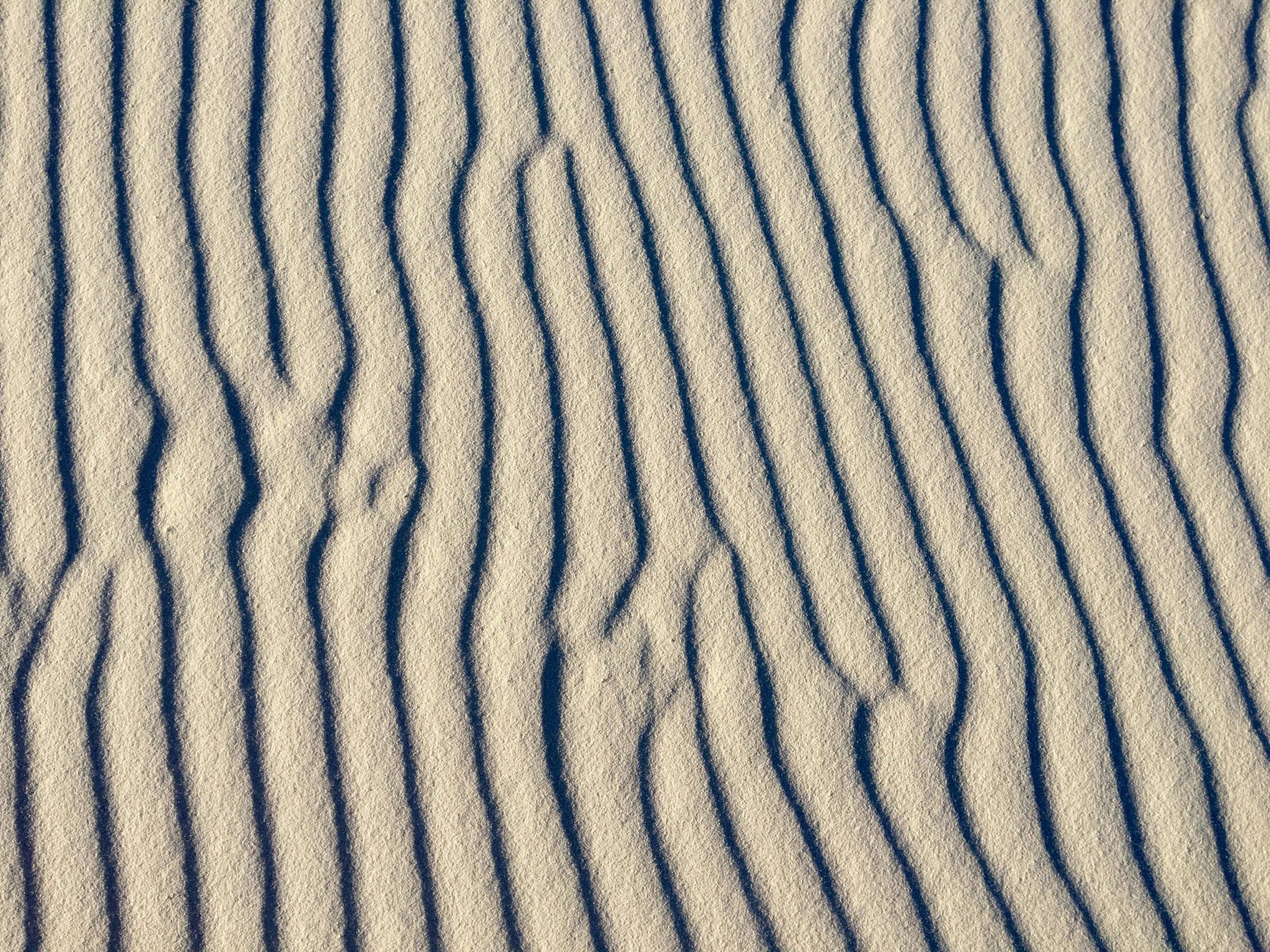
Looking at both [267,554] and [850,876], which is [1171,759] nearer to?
[850,876]

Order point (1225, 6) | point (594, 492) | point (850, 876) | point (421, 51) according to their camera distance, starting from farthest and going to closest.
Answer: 1. point (1225, 6)
2. point (421, 51)
3. point (594, 492)
4. point (850, 876)

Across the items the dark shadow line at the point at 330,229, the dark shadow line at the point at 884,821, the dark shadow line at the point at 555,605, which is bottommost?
the dark shadow line at the point at 884,821

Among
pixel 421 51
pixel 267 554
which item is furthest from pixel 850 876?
pixel 421 51

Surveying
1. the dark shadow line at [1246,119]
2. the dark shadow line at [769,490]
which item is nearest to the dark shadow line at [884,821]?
the dark shadow line at [769,490]

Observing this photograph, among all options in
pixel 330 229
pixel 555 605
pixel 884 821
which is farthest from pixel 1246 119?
pixel 330 229

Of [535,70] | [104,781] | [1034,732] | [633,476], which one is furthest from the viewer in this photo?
[535,70]

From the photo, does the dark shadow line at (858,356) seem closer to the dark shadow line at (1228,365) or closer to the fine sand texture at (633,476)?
the fine sand texture at (633,476)

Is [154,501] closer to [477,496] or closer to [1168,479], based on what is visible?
[477,496]
